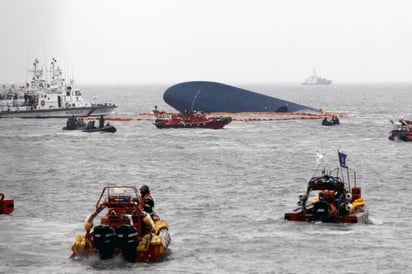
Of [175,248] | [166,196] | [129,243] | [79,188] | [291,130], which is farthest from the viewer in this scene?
[291,130]

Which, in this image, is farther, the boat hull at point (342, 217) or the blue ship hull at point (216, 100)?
the blue ship hull at point (216, 100)

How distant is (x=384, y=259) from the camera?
1569 inches

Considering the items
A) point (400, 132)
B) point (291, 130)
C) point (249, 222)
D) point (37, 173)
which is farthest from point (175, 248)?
point (291, 130)

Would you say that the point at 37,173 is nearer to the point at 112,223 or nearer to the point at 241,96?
the point at 112,223

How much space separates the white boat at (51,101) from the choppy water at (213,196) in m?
27.6

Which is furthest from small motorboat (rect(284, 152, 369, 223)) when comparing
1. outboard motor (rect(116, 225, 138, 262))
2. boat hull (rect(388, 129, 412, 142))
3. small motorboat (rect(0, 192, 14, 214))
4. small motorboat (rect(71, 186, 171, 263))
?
boat hull (rect(388, 129, 412, 142))

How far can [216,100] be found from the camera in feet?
602

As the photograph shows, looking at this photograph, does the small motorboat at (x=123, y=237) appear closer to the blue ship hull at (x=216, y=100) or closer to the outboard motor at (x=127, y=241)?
the outboard motor at (x=127, y=241)

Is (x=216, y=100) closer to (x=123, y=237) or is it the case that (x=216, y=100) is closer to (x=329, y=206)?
(x=329, y=206)

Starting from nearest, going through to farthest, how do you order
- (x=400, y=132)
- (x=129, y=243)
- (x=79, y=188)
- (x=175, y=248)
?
(x=129, y=243)
(x=175, y=248)
(x=79, y=188)
(x=400, y=132)

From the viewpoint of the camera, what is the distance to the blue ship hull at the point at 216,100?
7101 inches

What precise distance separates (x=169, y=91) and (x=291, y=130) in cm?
5284

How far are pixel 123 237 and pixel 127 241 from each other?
25cm

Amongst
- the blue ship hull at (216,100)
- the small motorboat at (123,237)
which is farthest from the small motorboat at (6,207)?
the blue ship hull at (216,100)
